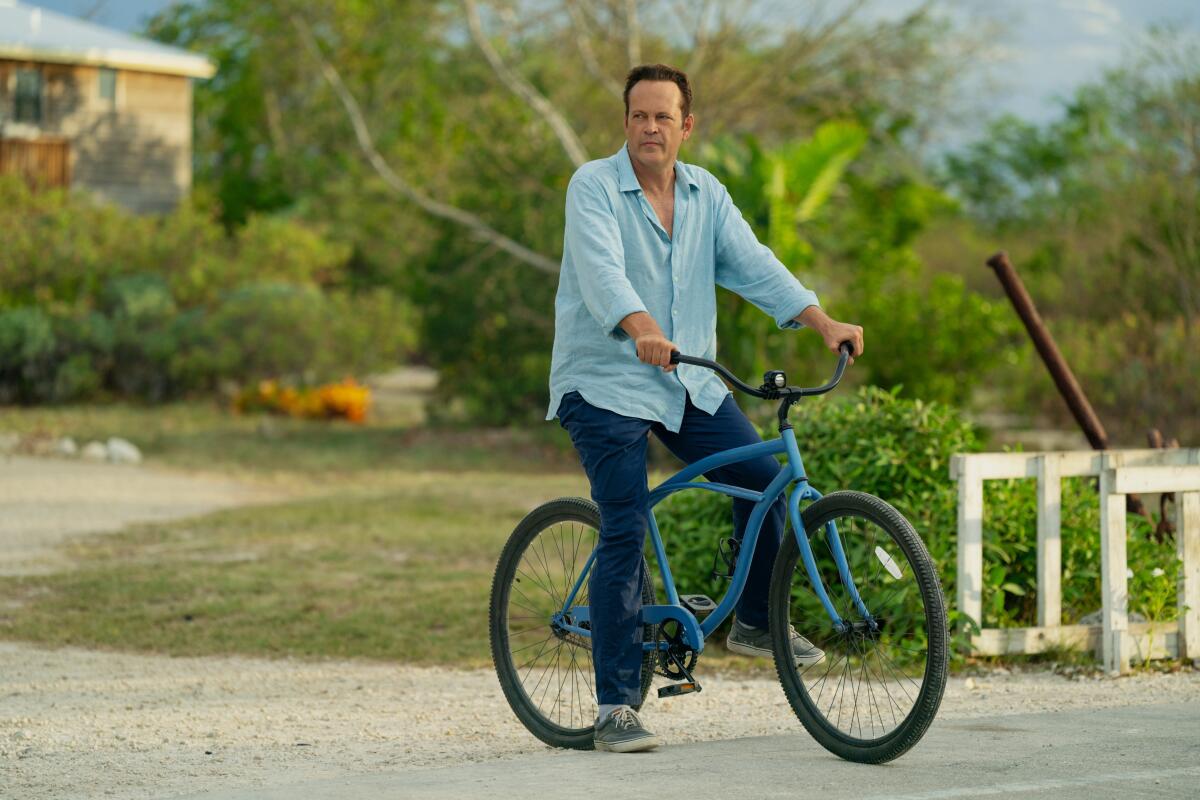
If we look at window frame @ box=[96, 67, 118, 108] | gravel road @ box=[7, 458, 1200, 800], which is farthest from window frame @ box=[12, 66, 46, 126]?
gravel road @ box=[7, 458, 1200, 800]

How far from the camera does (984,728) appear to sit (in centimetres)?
534

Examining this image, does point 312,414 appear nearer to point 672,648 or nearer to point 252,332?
point 252,332

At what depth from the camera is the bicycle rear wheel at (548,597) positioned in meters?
5.44

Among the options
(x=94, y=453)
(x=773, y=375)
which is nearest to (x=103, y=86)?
(x=94, y=453)

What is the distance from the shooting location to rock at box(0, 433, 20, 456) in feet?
56.8

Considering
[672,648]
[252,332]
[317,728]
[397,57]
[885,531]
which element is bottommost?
[317,728]

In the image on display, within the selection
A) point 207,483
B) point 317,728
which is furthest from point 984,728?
point 207,483

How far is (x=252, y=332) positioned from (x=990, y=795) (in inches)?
786

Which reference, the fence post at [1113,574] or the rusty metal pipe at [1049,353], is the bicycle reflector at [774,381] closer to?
the fence post at [1113,574]

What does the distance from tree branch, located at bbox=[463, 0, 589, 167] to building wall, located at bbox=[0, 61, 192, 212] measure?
536 inches

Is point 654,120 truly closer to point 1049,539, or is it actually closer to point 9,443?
point 1049,539

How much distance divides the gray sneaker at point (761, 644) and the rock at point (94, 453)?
42.6ft

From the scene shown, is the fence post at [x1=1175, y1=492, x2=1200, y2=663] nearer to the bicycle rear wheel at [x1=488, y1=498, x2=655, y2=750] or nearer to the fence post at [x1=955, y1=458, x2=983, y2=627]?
the fence post at [x1=955, y1=458, x2=983, y2=627]

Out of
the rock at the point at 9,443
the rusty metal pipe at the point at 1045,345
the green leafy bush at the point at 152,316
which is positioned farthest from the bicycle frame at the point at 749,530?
the green leafy bush at the point at 152,316
